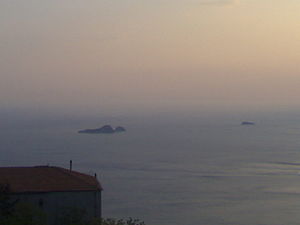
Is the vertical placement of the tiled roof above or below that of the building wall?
above

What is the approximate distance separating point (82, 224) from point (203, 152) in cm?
3607

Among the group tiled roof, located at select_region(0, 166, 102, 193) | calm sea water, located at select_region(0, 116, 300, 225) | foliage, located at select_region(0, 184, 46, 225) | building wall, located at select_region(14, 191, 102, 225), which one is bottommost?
calm sea water, located at select_region(0, 116, 300, 225)

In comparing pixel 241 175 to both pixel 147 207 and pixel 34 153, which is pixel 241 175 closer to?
pixel 147 207

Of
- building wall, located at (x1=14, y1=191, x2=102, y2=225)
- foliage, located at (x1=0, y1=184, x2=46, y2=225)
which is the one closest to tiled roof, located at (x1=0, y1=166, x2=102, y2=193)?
building wall, located at (x1=14, y1=191, x2=102, y2=225)

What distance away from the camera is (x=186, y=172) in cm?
3366

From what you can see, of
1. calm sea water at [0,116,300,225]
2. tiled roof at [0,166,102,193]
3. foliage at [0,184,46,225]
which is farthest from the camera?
calm sea water at [0,116,300,225]

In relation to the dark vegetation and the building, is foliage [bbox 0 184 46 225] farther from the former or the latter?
the building

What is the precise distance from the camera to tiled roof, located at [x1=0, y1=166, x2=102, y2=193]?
13.7 metres

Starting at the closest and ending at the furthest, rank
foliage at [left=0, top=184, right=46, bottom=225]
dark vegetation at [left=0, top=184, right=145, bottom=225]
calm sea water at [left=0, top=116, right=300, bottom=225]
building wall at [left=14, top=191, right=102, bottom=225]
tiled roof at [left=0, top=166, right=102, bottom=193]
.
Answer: dark vegetation at [left=0, top=184, right=145, bottom=225] < foliage at [left=0, top=184, right=46, bottom=225] < building wall at [left=14, top=191, right=102, bottom=225] < tiled roof at [left=0, top=166, right=102, bottom=193] < calm sea water at [left=0, top=116, right=300, bottom=225]

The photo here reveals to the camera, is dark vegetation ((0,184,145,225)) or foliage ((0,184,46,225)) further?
foliage ((0,184,46,225))

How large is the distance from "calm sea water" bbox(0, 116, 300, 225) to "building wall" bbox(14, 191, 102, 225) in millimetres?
6565

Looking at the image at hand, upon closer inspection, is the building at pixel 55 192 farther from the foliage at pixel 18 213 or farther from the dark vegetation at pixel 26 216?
the foliage at pixel 18 213

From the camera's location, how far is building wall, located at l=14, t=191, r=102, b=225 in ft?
43.9

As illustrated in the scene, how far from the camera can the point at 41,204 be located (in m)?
13.4
